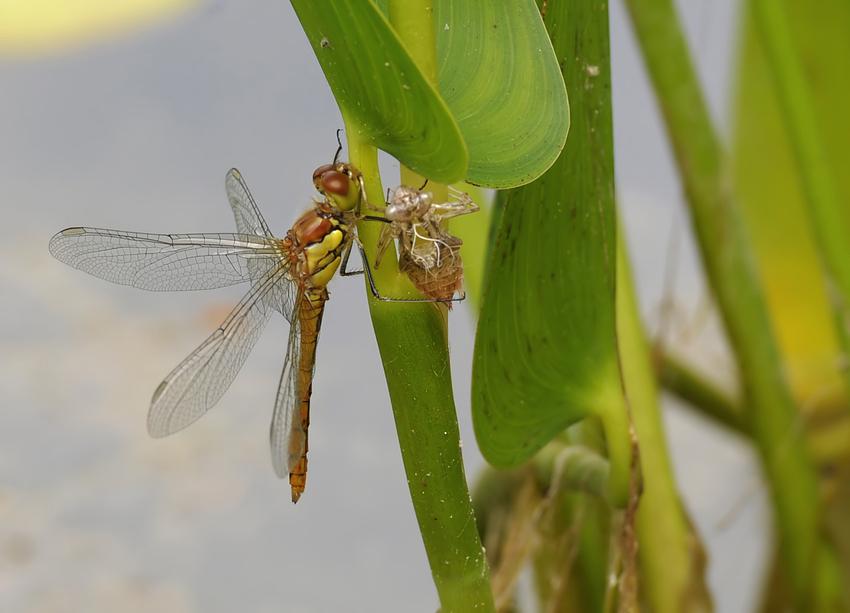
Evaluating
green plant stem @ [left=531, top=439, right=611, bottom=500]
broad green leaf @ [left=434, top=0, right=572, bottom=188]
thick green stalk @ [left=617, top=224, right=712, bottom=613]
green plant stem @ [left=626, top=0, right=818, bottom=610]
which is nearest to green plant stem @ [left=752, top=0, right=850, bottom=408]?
green plant stem @ [left=626, top=0, right=818, bottom=610]

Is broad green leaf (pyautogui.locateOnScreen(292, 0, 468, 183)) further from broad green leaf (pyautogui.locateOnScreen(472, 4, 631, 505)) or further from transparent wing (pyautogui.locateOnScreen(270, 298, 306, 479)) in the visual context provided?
transparent wing (pyautogui.locateOnScreen(270, 298, 306, 479))

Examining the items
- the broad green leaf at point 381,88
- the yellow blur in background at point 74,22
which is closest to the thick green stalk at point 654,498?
the broad green leaf at point 381,88

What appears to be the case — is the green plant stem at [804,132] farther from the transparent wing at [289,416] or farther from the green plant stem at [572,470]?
the transparent wing at [289,416]

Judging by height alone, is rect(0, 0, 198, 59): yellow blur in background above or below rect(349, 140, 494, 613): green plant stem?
above

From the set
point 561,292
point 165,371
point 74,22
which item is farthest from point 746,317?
point 74,22

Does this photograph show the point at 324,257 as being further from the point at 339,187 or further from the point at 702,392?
the point at 702,392

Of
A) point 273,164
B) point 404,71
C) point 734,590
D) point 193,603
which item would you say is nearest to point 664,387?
point 734,590
